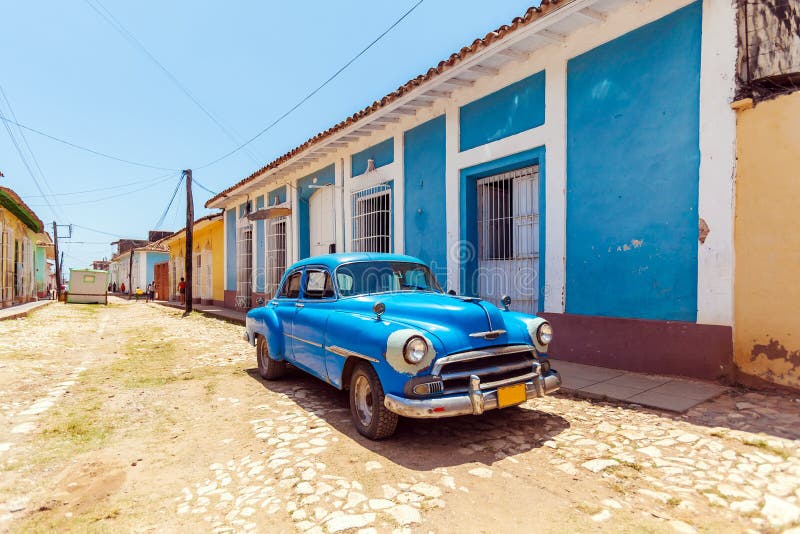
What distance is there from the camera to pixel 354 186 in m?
9.98

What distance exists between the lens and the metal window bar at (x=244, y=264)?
51.8 feet

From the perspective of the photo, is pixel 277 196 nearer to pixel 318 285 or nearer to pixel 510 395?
pixel 318 285

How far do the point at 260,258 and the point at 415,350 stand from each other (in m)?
12.6

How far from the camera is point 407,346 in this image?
2.95 metres

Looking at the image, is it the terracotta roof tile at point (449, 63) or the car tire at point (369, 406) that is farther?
the terracotta roof tile at point (449, 63)

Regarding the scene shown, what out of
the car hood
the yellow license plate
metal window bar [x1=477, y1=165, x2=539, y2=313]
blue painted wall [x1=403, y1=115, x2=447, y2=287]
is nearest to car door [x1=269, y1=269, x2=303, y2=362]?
the car hood

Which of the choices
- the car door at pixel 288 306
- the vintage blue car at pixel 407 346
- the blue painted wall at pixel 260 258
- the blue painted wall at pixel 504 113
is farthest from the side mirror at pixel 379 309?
the blue painted wall at pixel 260 258

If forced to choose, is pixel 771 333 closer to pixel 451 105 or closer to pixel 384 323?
pixel 384 323

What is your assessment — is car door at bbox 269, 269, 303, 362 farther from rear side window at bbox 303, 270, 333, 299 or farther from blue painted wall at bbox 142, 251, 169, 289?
blue painted wall at bbox 142, 251, 169, 289

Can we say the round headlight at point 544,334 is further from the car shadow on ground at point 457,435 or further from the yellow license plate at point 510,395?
the car shadow on ground at point 457,435

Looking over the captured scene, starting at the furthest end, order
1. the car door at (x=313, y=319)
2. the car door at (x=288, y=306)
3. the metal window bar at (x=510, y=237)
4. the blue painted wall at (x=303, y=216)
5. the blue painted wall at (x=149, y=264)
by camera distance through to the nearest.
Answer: the blue painted wall at (x=149, y=264)
the blue painted wall at (x=303, y=216)
the metal window bar at (x=510, y=237)
the car door at (x=288, y=306)
the car door at (x=313, y=319)

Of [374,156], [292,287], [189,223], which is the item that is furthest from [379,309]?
[189,223]

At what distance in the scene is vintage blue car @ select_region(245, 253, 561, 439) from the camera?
2.96 meters

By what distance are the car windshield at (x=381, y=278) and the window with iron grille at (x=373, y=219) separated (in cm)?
439
